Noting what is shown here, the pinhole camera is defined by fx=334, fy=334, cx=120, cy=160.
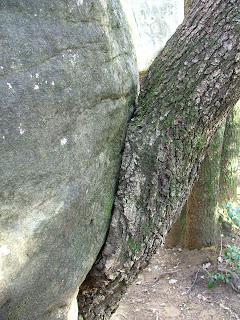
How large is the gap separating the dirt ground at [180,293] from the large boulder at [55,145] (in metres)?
1.63

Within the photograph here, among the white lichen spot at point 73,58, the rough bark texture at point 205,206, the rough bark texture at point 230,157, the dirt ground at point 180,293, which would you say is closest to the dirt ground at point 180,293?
the dirt ground at point 180,293

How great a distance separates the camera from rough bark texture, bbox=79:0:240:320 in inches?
63.4

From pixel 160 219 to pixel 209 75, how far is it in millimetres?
743

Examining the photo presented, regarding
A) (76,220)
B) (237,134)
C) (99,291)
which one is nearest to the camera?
(76,220)

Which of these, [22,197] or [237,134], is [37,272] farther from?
[237,134]

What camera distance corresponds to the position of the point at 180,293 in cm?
319

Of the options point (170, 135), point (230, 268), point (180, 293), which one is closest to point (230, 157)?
point (230, 268)

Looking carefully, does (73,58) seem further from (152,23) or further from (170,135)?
(152,23)

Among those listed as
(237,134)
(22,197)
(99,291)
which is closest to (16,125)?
(22,197)

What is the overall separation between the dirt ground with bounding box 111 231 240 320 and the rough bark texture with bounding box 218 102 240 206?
0.55 meters

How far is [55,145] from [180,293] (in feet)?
8.03

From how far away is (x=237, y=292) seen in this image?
3.12 metres

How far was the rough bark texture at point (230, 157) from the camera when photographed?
12.1 ft

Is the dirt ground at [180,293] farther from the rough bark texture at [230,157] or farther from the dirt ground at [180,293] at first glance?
the rough bark texture at [230,157]
